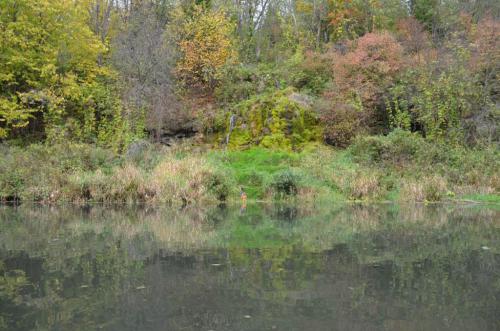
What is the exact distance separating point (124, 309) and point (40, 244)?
514 cm

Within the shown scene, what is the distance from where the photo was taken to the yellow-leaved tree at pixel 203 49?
30.7 meters

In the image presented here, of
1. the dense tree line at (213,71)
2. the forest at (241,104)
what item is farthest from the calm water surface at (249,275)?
the dense tree line at (213,71)

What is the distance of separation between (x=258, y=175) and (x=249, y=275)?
1515 centimetres

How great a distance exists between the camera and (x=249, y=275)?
751 cm

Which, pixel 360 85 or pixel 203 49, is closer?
pixel 360 85

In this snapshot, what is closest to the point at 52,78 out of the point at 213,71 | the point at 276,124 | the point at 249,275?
the point at 213,71

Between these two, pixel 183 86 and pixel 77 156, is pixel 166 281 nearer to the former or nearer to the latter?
pixel 77 156

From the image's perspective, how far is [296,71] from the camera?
30984mm

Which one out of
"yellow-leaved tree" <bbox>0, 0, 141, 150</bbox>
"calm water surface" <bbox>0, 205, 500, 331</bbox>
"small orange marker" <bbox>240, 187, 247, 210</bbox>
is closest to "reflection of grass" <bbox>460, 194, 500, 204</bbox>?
"calm water surface" <bbox>0, 205, 500, 331</bbox>

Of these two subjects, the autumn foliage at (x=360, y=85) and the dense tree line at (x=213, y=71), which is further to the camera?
the autumn foliage at (x=360, y=85)

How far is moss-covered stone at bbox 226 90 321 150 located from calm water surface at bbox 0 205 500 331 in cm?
1357

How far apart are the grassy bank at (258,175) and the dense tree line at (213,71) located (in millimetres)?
→ 2723

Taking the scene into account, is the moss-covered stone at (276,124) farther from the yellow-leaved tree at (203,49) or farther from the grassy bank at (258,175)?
the yellow-leaved tree at (203,49)

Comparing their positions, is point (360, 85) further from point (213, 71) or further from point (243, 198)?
point (243, 198)
